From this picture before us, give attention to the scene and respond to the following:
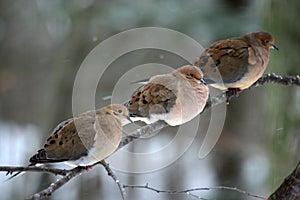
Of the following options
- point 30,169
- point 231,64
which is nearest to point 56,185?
point 30,169

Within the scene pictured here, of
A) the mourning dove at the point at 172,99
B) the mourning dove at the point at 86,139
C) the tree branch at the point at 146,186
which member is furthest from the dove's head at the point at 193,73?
the mourning dove at the point at 86,139

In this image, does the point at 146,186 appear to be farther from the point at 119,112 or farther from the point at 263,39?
the point at 263,39

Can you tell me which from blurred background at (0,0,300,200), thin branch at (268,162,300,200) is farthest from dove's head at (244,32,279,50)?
blurred background at (0,0,300,200)

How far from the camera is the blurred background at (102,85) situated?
152 inches

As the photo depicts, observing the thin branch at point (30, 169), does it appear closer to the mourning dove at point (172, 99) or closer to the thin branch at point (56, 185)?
the thin branch at point (56, 185)

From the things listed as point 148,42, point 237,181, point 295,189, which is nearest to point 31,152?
point 148,42

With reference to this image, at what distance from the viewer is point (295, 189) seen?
5.29 feet

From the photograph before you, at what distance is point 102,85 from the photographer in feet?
14.3

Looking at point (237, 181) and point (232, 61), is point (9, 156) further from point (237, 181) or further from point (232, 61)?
point (232, 61)

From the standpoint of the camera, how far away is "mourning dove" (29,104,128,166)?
170 cm

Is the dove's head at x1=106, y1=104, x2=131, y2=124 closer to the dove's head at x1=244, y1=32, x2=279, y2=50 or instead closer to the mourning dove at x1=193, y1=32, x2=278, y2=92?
the mourning dove at x1=193, y1=32, x2=278, y2=92

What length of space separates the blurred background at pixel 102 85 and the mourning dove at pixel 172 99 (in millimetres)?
1648

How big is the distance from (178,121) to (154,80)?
0.53 feet

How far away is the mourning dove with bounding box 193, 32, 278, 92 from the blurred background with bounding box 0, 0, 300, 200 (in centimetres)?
146
